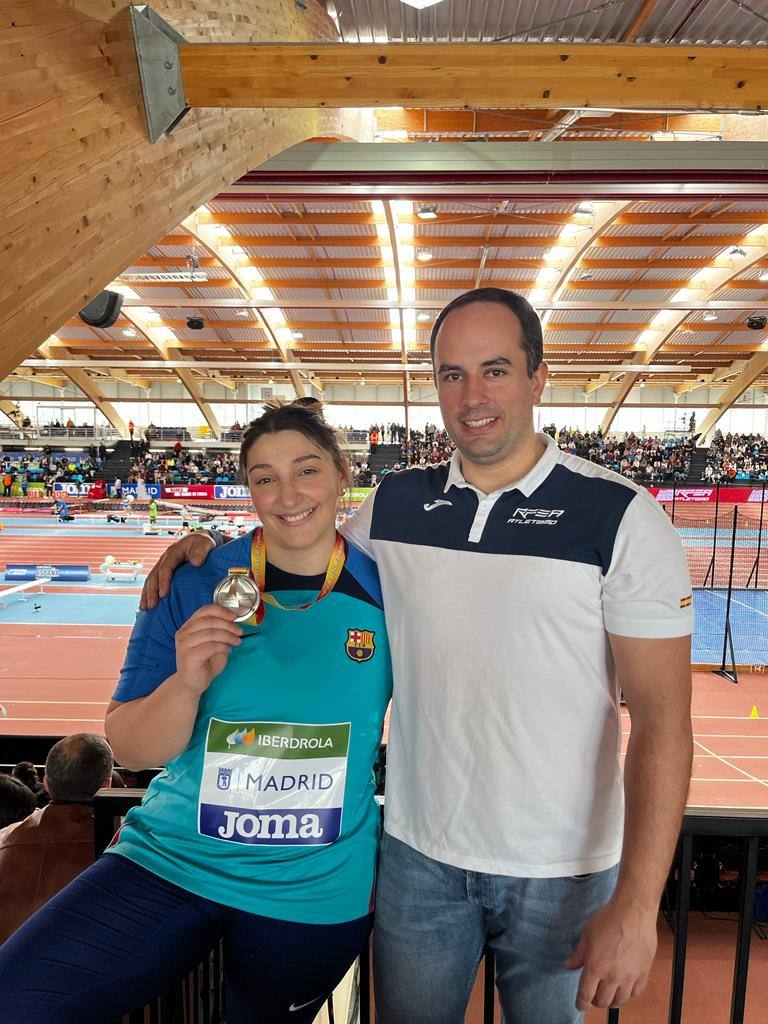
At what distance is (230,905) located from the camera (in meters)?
1.71

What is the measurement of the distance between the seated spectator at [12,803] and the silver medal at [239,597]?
3.37 metres

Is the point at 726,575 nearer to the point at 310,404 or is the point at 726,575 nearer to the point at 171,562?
the point at 310,404

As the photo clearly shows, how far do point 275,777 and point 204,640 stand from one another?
0.45 metres

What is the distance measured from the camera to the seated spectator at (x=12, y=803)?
403cm

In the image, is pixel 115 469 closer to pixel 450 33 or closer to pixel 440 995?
pixel 450 33

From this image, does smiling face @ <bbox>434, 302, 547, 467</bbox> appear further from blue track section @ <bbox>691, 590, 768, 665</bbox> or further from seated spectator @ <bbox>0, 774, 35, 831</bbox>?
blue track section @ <bbox>691, 590, 768, 665</bbox>

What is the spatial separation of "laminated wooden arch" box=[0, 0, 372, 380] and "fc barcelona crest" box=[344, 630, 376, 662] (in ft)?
7.94

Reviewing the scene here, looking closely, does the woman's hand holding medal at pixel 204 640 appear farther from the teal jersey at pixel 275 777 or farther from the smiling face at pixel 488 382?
the smiling face at pixel 488 382

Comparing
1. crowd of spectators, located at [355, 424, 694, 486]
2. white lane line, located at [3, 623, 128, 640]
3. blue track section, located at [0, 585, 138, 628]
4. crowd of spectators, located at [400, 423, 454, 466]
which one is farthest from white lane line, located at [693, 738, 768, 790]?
crowd of spectators, located at [400, 423, 454, 466]

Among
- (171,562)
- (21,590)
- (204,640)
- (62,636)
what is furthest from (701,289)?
(204,640)

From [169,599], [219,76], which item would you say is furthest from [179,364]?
[169,599]

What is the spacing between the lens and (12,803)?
405cm

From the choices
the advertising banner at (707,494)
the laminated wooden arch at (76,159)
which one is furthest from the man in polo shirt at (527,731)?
the advertising banner at (707,494)

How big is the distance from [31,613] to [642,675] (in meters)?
19.4
